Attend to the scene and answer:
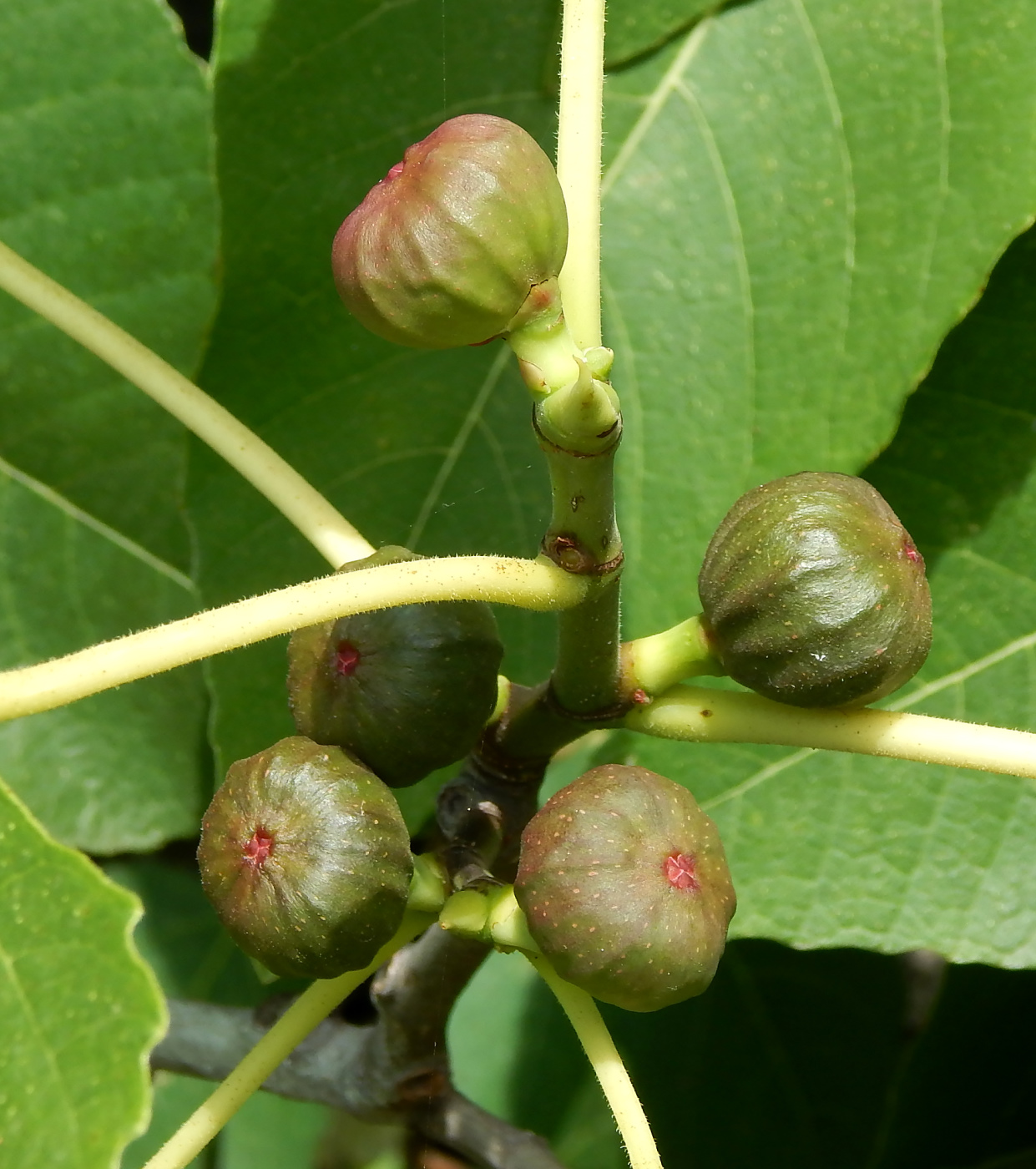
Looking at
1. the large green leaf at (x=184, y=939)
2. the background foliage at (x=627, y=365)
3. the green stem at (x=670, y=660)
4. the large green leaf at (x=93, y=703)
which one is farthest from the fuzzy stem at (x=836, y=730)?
the large green leaf at (x=184, y=939)

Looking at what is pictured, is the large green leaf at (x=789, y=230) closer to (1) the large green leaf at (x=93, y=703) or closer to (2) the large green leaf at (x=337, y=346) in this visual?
(2) the large green leaf at (x=337, y=346)

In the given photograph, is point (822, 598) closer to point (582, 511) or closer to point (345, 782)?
point (582, 511)

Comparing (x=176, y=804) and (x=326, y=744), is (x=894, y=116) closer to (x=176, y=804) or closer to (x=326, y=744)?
(x=326, y=744)

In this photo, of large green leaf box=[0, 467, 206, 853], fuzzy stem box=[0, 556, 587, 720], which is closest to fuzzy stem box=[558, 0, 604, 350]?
fuzzy stem box=[0, 556, 587, 720]

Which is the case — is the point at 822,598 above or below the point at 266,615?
below

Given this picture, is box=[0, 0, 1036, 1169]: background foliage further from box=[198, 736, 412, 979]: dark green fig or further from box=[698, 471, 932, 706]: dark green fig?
box=[198, 736, 412, 979]: dark green fig

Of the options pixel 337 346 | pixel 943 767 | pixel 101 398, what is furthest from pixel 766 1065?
pixel 101 398
